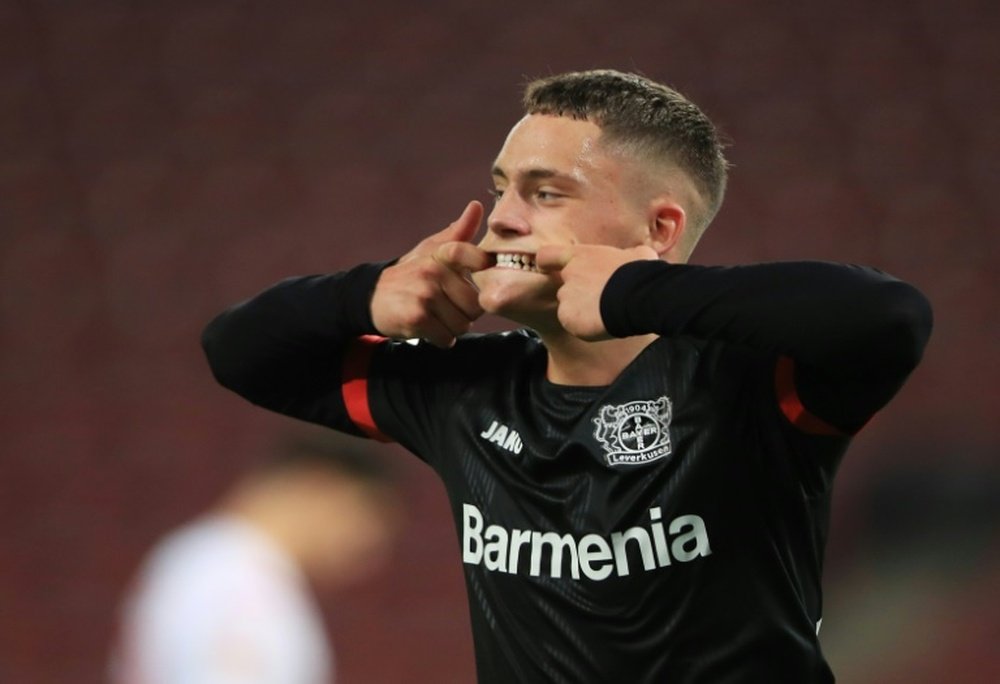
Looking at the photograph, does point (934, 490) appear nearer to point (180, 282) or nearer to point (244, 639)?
point (244, 639)

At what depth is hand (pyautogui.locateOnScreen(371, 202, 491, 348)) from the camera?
4.02 ft

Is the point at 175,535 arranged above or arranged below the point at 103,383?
below

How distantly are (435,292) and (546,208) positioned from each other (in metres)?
0.13

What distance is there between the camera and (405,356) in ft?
4.56

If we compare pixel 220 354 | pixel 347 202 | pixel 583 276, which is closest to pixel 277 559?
pixel 347 202

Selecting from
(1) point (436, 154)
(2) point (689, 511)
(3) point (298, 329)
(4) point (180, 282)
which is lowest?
(2) point (689, 511)

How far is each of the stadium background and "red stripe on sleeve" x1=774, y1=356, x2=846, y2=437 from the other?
A: 160cm

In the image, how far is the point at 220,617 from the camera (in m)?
2.25

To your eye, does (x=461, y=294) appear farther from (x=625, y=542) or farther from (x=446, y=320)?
(x=625, y=542)

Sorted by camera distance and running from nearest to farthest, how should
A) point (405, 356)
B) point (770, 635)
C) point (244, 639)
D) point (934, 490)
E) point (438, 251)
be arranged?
point (770, 635) → point (438, 251) → point (405, 356) → point (244, 639) → point (934, 490)

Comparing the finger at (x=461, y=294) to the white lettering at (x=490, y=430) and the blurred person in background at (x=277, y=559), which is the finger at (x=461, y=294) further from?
the blurred person in background at (x=277, y=559)

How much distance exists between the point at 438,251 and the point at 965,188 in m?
1.99

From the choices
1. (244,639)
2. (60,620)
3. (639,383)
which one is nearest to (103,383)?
(60,620)

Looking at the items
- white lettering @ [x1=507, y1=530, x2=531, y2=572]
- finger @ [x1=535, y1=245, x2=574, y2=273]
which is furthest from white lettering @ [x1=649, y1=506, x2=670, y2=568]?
finger @ [x1=535, y1=245, x2=574, y2=273]
